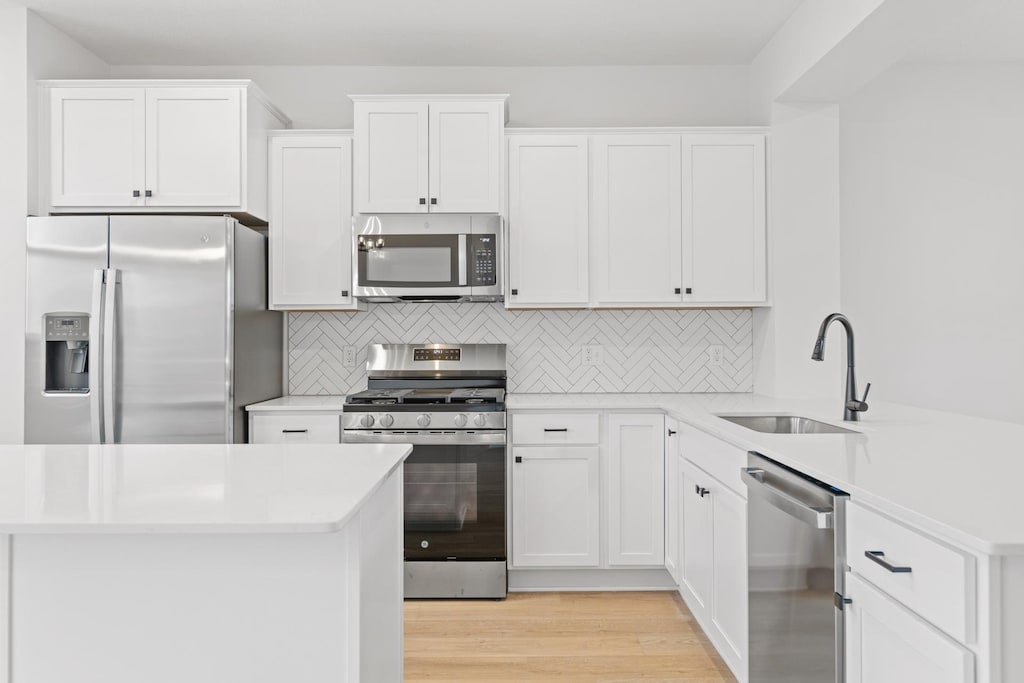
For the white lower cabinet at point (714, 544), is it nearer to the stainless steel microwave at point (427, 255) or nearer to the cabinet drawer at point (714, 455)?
the cabinet drawer at point (714, 455)

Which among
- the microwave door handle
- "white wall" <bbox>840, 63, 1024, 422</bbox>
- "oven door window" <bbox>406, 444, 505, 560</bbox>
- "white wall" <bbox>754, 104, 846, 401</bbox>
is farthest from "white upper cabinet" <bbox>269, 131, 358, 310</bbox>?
"white wall" <bbox>840, 63, 1024, 422</bbox>

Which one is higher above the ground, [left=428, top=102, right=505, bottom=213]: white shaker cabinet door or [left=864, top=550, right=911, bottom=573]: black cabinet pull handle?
[left=428, top=102, right=505, bottom=213]: white shaker cabinet door

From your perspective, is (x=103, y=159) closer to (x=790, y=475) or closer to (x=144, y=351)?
(x=144, y=351)

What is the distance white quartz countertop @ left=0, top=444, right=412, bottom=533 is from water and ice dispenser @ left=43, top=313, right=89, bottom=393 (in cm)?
124

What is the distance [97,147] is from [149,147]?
9.6 inches

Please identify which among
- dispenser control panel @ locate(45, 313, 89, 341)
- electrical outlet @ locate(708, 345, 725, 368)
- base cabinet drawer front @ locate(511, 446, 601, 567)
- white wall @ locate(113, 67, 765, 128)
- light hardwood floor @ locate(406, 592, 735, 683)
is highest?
white wall @ locate(113, 67, 765, 128)

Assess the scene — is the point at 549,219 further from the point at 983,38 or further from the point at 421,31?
the point at 983,38

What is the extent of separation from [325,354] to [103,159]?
146cm

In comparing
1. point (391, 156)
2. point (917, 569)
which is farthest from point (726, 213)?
point (917, 569)

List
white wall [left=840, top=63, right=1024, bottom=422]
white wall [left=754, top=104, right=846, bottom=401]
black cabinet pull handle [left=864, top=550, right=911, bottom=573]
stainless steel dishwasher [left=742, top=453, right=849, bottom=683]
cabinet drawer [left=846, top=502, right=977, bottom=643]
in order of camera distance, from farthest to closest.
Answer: white wall [left=840, top=63, right=1024, bottom=422] → white wall [left=754, top=104, right=846, bottom=401] → stainless steel dishwasher [left=742, top=453, right=849, bottom=683] → black cabinet pull handle [left=864, top=550, right=911, bottom=573] → cabinet drawer [left=846, top=502, right=977, bottom=643]

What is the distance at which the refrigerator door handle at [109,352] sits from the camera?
9.64ft

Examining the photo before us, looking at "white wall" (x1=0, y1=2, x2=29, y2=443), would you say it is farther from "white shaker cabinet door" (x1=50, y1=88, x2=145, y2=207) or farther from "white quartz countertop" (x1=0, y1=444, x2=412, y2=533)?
"white quartz countertop" (x1=0, y1=444, x2=412, y2=533)

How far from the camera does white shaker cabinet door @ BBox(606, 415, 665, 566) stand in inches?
127

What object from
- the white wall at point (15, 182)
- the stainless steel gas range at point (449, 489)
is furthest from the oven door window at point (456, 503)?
the white wall at point (15, 182)
